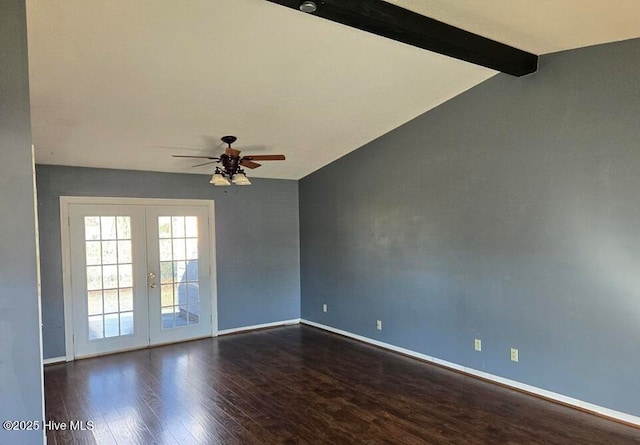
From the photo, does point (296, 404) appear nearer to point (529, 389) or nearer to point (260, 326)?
point (529, 389)

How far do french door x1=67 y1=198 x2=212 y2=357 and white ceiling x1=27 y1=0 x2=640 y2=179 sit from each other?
85 cm

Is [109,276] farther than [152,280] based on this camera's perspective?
No

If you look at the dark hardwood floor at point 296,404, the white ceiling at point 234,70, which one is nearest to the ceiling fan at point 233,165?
the white ceiling at point 234,70

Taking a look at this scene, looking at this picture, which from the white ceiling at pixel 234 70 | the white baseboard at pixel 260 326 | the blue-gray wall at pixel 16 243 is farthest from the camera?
the white baseboard at pixel 260 326

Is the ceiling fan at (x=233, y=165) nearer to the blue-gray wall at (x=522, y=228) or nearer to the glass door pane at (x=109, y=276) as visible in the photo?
the blue-gray wall at (x=522, y=228)

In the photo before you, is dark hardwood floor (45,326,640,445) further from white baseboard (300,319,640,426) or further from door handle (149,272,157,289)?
door handle (149,272,157,289)

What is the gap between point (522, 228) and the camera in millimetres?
4090

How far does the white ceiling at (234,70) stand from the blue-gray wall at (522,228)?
0.35 m

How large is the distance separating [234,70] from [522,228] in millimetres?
3107

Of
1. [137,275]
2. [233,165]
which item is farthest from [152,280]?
[233,165]

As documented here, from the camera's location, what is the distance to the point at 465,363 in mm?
4602

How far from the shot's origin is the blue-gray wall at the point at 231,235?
17.1 feet

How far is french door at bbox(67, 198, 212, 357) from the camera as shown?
5418mm

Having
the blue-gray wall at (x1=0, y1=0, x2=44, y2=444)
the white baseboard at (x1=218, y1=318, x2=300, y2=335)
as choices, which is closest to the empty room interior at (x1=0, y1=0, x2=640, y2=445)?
the blue-gray wall at (x1=0, y1=0, x2=44, y2=444)
